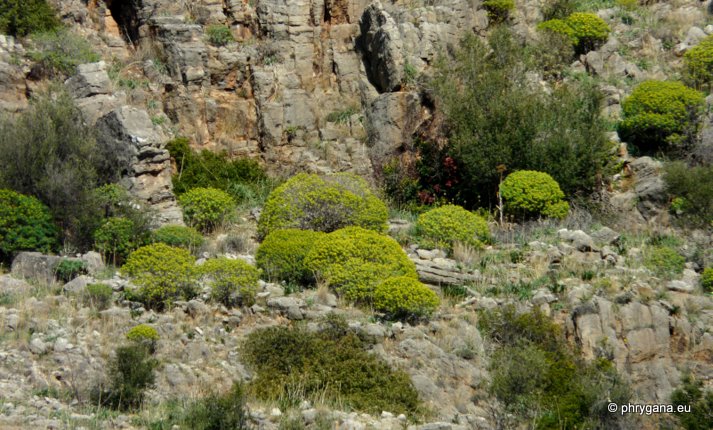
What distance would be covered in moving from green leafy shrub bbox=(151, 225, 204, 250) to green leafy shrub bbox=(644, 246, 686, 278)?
909 cm

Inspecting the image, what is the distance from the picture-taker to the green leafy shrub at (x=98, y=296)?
54.2ft

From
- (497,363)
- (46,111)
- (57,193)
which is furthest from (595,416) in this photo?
(46,111)

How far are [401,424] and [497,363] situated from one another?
2223 mm

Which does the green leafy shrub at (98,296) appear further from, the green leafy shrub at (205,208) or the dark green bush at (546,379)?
the dark green bush at (546,379)

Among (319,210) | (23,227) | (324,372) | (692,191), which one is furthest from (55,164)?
(692,191)

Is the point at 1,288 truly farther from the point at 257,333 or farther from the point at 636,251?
the point at 636,251

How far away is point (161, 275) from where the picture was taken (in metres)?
17.0

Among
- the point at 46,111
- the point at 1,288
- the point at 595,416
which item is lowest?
the point at 595,416

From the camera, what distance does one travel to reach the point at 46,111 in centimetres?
2123

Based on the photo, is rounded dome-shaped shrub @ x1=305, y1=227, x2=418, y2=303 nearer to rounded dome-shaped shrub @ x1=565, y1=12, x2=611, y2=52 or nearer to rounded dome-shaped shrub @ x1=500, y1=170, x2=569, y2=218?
rounded dome-shaped shrub @ x1=500, y1=170, x2=569, y2=218

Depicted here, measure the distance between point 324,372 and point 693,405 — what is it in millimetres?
5428

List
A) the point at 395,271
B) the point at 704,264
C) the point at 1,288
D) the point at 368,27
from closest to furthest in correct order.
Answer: the point at 1,288 → the point at 395,271 → the point at 704,264 → the point at 368,27

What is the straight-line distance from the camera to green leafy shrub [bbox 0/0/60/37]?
2480 cm

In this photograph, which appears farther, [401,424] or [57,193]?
[57,193]
